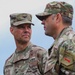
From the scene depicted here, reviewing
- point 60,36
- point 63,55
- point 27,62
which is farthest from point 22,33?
point 63,55

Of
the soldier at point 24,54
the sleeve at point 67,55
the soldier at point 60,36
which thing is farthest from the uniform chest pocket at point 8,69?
the sleeve at point 67,55

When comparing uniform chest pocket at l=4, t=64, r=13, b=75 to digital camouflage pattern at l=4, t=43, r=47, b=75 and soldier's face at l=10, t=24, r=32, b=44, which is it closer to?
digital camouflage pattern at l=4, t=43, r=47, b=75

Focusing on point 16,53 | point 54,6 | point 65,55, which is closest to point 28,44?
point 16,53

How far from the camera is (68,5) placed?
Answer: 7.36 meters

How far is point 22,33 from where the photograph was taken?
945 centimetres

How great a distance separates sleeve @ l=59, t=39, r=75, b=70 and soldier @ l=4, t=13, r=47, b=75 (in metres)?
2.04

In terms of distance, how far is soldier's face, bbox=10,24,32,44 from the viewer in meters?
9.35

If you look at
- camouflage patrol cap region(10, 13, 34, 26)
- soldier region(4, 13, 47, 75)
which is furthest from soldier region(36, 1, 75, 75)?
camouflage patrol cap region(10, 13, 34, 26)

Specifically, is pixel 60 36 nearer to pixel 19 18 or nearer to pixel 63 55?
pixel 63 55

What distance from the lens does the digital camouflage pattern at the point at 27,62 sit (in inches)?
356

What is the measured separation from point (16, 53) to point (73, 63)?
3115 millimetres

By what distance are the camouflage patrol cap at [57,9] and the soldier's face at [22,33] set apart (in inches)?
77.5

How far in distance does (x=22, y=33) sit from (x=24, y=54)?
0.52 meters

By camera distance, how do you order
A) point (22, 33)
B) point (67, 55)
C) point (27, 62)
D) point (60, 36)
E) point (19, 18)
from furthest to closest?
point (19, 18)
point (22, 33)
point (27, 62)
point (60, 36)
point (67, 55)
